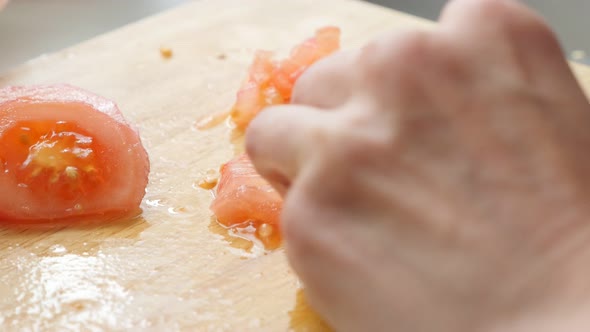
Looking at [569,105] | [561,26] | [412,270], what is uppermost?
[569,105]

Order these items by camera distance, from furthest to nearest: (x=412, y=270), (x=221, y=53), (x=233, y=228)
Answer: (x=221, y=53), (x=233, y=228), (x=412, y=270)

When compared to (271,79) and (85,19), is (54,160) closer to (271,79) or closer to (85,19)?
(271,79)

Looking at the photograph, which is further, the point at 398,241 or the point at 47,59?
the point at 47,59

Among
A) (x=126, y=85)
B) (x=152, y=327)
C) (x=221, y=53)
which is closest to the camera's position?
(x=152, y=327)

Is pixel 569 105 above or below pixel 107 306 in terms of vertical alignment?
above

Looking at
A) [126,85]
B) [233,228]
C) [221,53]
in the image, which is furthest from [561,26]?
[233,228]

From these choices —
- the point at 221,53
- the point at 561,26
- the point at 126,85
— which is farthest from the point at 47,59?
the point at 561,26

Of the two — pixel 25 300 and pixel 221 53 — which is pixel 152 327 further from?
pixel 221 53
